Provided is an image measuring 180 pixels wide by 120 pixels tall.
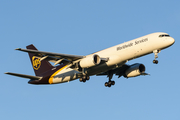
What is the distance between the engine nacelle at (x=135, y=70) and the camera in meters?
44.5

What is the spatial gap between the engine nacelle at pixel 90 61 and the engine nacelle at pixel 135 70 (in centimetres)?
800

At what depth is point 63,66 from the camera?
144ft

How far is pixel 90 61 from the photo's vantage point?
38594mm

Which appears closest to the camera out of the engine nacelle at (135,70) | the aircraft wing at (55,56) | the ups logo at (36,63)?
the aircraft wing at (55,56)

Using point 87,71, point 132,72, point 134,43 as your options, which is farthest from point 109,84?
point 134,43

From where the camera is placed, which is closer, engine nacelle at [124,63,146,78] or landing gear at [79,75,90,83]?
landing gear at [79,75,90,83]

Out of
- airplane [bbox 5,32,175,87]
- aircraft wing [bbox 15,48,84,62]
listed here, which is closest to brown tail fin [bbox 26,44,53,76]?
airplane [bbox 5,32,175,87]

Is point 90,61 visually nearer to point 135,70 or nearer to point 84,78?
point 84,78

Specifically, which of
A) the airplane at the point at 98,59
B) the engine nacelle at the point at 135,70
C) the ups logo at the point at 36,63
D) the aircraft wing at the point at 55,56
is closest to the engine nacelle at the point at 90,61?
the airplane at the point at 98,59

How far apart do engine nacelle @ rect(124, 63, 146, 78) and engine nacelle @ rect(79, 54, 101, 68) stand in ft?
26.2

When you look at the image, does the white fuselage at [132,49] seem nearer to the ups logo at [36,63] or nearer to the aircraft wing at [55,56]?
the aircraft wing at [55,56]

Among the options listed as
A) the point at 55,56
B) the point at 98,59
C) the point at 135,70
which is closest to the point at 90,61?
the point at 98,59

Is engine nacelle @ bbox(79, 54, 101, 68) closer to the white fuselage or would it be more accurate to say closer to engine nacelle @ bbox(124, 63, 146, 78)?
the white fuselage

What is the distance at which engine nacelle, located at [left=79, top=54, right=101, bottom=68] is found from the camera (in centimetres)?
3853
